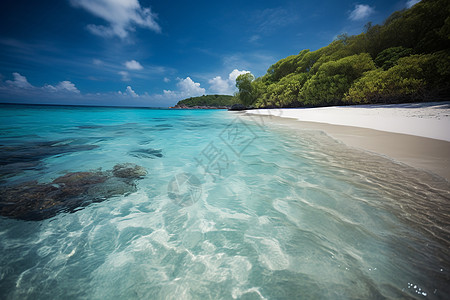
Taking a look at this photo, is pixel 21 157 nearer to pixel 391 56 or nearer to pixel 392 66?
pixel 392 66

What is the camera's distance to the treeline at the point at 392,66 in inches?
630

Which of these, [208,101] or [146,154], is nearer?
[146,154]

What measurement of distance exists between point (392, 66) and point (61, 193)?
34111 millimetres

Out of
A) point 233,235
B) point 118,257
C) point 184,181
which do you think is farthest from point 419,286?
point 184,181

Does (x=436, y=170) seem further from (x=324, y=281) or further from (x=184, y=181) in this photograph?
(x=184, y=181)

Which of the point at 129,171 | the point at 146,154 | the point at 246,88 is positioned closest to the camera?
the point at 129,171

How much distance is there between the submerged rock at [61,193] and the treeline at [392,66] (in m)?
25.8

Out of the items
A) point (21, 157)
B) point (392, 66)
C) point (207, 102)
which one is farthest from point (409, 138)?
point (207, 102)

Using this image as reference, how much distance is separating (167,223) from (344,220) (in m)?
2.91

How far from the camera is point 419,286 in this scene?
5.08ft

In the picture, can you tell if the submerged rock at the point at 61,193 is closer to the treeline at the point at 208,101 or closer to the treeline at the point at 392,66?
the treeline at the point at 392,66

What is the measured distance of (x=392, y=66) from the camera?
2150 centimetres

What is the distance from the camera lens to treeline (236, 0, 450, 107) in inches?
630

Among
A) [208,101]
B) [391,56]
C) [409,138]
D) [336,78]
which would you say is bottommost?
[409,138]
